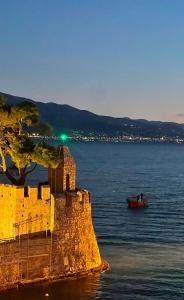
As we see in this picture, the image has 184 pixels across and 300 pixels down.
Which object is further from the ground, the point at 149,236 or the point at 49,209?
the point at 49,209

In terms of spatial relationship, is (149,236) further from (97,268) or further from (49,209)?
(49,209)

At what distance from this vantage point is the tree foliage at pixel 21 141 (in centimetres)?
4506

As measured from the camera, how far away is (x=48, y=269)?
141ft

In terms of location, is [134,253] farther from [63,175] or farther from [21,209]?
[21,209]

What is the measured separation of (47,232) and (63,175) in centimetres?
458

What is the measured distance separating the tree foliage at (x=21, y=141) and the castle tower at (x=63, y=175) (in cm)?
90

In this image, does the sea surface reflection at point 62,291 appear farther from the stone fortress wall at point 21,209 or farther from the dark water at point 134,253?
the stone fortress wall at point 21,209

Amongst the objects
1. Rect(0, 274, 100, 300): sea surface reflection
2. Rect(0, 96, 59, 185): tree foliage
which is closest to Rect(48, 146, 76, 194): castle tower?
Rect(0, 96, 59, 185): tree foliage

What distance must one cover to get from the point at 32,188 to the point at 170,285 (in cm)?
1304

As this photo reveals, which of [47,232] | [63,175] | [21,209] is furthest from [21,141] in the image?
[47,232]

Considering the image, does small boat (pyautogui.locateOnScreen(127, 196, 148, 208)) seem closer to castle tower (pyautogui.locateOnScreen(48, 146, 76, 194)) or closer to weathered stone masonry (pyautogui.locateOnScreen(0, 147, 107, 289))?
weathered stone masonry (pyautogui.locateOnScreen(0, 147, 107, 289))

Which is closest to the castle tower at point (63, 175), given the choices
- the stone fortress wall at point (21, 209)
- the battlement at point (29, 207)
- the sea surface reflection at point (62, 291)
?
the battlement at point (29, 207)

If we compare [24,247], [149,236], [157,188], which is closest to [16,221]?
[24,247]

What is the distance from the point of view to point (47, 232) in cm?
4409
